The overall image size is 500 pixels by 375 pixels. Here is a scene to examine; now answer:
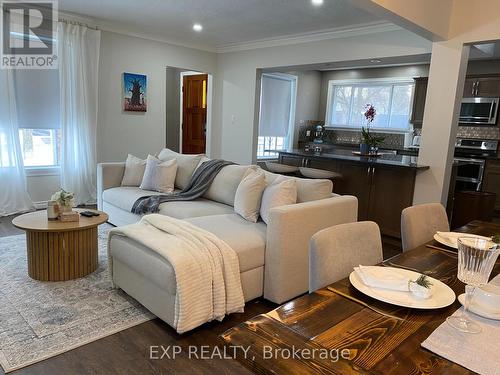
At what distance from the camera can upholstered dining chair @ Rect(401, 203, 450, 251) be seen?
1907 mm

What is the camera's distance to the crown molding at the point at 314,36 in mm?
4582

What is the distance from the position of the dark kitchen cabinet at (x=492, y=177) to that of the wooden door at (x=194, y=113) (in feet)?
17.1

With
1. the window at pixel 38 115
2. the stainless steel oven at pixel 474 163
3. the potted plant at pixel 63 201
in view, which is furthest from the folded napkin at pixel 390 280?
the stainless steel oven at pixel 474 163

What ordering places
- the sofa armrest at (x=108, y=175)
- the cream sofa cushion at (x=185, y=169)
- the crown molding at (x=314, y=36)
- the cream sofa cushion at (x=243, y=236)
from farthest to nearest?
the crown molding at (x=314, y=36)
the sofa armrest at (x=108, y=175)
the cream sofa cushion at (x=185, y=169)
the cream sofa cushion at (x=243, y=236)

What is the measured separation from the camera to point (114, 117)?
558 centimetres

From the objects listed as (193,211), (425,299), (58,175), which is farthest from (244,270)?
(58,175)

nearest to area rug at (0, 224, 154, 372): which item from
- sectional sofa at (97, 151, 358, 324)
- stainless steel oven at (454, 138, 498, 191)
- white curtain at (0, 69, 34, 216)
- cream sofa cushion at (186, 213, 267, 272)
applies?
sectional sofa at (97, 151, 358, 324)

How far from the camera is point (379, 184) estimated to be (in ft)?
14.4

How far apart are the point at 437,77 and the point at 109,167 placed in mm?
3858

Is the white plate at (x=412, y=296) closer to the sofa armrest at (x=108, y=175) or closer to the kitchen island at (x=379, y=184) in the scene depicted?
the kitchen island at (x=379, y=184)

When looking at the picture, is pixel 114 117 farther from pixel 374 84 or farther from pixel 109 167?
pixel 374 84

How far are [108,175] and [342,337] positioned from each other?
4007 mm

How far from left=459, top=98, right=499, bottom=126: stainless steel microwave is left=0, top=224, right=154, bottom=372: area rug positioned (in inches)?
242

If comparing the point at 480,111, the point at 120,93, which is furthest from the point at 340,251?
the point at 480,111
